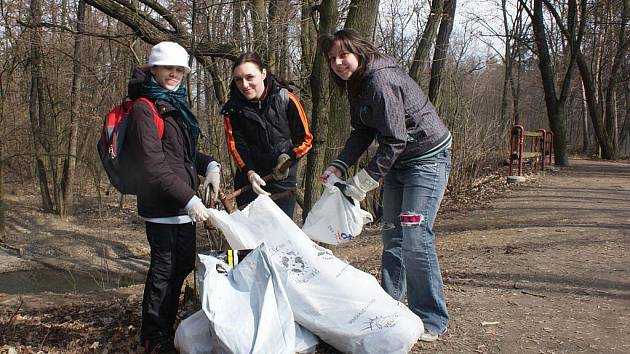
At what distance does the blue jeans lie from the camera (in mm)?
2977

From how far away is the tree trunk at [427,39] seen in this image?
8.94 metres

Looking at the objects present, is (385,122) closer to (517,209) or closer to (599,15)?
(517,209)

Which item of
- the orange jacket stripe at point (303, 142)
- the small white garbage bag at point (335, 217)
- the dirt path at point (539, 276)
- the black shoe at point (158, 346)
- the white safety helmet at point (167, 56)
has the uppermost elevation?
the white safety helmet at point (167, 56)

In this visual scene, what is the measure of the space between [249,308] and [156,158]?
2.97 feet

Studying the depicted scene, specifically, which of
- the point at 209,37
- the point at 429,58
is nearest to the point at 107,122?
the point at 209,37

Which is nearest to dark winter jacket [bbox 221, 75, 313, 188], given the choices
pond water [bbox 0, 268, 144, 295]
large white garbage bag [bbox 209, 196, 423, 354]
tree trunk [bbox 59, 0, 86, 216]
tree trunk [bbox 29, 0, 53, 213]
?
large white garbage bag [bbox 209, 196, 423, 354]

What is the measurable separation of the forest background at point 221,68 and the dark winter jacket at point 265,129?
178 centimetres

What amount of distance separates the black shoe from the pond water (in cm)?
569

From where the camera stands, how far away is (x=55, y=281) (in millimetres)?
9625

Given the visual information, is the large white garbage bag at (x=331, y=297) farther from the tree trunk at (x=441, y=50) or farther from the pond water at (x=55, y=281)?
the tree trunk at (x=441, y=50)

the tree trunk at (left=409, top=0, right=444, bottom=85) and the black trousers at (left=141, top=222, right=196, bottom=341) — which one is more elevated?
the tree trunk at (left=409, top=0, right=444, bottom=85)

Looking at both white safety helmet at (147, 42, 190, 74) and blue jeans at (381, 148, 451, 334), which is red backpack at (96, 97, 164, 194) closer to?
white safety helmet at (147, 42, 190, 74)

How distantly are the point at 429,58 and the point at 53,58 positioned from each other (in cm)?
912

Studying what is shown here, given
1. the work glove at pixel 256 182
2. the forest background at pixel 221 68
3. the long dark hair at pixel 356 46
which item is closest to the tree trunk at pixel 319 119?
the forest background at pixel 221 68
